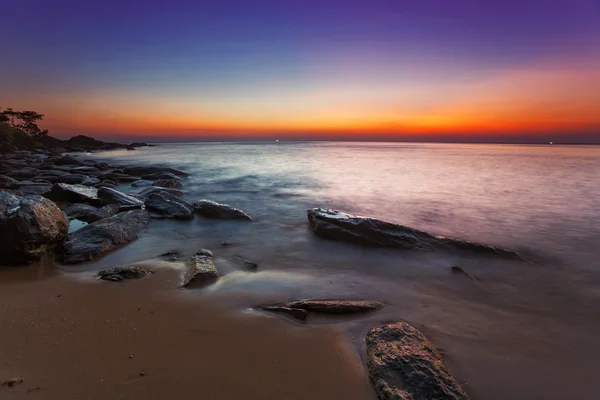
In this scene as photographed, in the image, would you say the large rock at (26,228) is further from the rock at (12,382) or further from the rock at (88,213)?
the rock at (12,382)

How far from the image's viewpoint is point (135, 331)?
10.3 feet

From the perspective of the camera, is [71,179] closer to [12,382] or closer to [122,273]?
[122,273]

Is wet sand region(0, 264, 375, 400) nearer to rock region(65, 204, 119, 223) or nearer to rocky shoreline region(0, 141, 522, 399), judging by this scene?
rocky shoreline region(0, 141, 522, 399)

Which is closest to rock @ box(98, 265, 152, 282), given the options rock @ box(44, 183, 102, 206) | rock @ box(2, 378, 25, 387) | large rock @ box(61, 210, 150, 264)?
large rock @ box(61, 210, 150, 264)

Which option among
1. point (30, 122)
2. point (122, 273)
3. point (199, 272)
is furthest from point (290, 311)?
point (30, 122)

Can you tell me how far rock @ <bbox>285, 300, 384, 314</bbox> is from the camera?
3.78 m

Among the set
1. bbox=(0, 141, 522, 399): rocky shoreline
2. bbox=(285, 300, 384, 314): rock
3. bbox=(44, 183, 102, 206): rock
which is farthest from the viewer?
bbox=(44, 183, 102, 206): rock

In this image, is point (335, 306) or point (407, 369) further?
point (335, 306)

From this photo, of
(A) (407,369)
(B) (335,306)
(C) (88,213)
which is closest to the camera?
(A) (407,369)

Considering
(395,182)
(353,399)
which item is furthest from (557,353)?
(395,182)

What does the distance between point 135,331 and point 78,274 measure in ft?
6.81

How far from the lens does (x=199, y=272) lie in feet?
14.8

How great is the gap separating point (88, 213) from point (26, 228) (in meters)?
3.11

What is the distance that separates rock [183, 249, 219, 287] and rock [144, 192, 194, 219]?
3.47 meters
